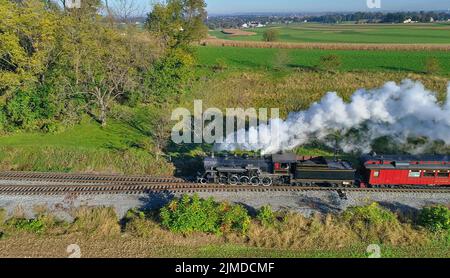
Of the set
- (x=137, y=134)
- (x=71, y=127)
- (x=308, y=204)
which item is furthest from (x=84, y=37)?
(x=308, y=204)

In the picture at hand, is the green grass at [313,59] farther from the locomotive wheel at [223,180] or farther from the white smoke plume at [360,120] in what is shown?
the locomotive wheel at [223,180]

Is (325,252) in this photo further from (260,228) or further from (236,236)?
(236,236)

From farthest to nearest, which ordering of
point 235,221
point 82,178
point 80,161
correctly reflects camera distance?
point 80,161, point 82,178, point 235,221

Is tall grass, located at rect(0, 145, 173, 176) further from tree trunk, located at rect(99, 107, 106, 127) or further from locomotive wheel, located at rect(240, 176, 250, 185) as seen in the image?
locomotive wheel, located at rect(240, 176, 250, 185)

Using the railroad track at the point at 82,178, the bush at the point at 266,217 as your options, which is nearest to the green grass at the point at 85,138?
the railroad track at the point at 82,178

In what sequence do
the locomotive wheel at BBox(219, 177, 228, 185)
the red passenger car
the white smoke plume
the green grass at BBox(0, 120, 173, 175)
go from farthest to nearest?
the green grass at BBox(0, 120, 173, 175) → the white smoke plume → the locomotive wheel at BBox(219, 177, 228, 185) → the red passenger car

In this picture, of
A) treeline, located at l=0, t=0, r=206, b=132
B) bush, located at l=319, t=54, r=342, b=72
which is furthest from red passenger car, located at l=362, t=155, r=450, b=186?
bush, located at l=319, t=54, r=342, b=72

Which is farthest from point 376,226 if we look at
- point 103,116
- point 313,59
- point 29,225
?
point 313,59

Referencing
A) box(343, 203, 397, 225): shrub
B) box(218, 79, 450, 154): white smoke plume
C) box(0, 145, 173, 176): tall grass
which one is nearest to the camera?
box(343, 203, 397, 225): shrub
